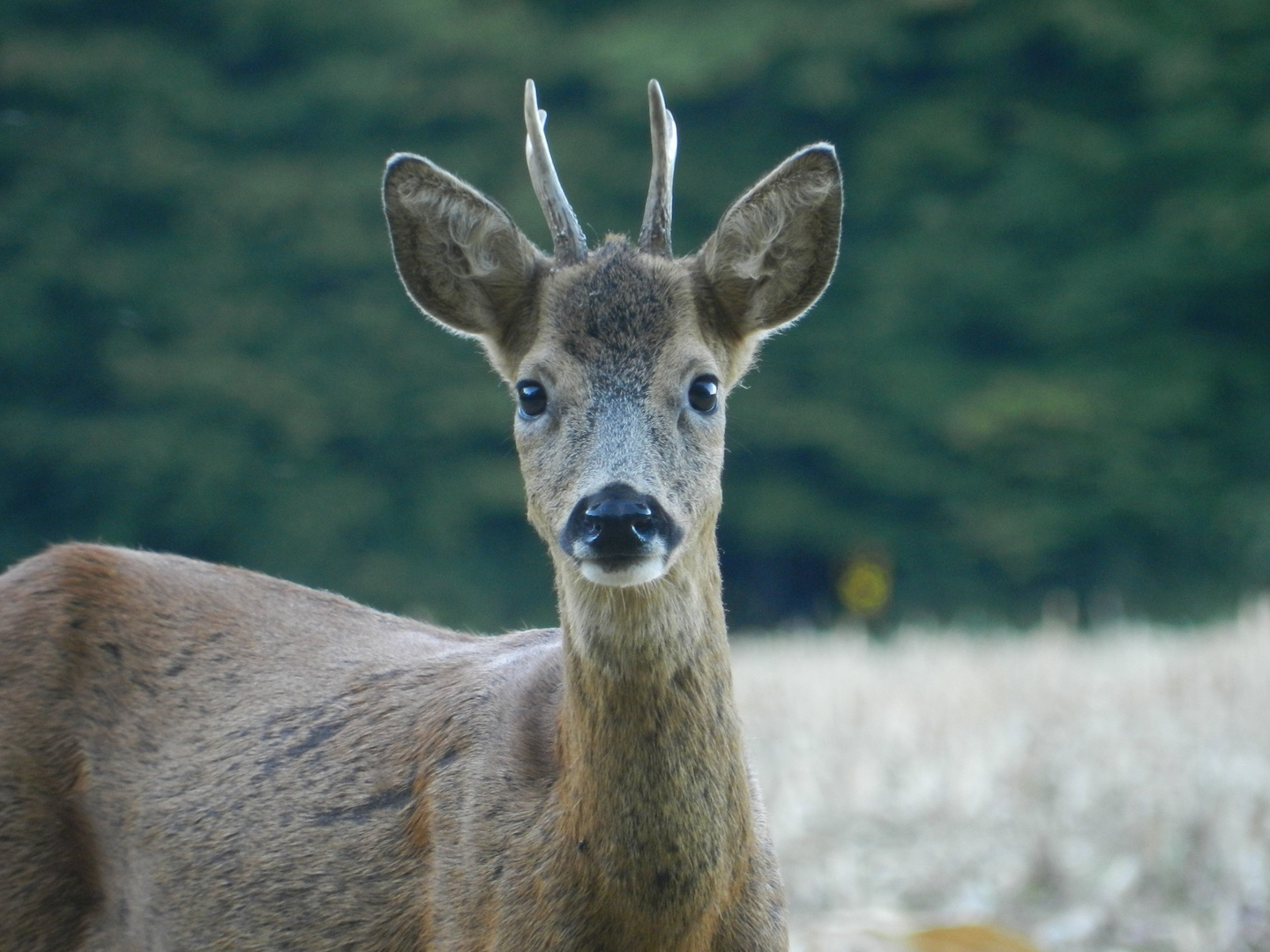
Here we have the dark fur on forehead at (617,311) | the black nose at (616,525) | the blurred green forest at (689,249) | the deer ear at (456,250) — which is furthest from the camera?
the blurred green forest at (689,249)

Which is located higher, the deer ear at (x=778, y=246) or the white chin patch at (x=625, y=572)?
the deer ear at (x=778, y=246)

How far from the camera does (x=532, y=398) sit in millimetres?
A: 3979

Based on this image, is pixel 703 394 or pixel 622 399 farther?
pixel 703 394

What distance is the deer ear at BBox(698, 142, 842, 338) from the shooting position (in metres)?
4.14

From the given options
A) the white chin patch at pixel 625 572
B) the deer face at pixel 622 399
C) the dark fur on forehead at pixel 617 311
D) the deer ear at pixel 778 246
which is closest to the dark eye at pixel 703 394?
the deer face at pixel 622 399

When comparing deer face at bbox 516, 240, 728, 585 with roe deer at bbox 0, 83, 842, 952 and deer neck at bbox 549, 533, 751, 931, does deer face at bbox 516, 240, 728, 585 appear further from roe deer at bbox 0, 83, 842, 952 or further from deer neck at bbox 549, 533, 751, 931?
deer neck at bbox 549, 533, 751, 931

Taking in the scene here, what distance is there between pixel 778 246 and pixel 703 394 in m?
0.49

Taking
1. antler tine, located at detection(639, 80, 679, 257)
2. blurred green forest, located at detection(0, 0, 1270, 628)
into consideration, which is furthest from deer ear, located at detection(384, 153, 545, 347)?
blurred green forest, located at detection(0, 0, 1270, 628)

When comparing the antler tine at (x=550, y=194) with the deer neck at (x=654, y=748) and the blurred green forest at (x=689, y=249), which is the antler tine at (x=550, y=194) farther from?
the blurred green forest at (x=689, y=249)

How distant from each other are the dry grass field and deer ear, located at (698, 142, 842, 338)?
2164 mm

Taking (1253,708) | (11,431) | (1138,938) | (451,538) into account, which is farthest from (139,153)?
(1138,938)

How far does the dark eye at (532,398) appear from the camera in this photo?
396 centimetres

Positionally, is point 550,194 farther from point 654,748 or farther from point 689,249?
point 689,249

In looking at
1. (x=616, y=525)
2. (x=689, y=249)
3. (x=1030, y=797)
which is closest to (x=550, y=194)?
(x=616, y=525)
